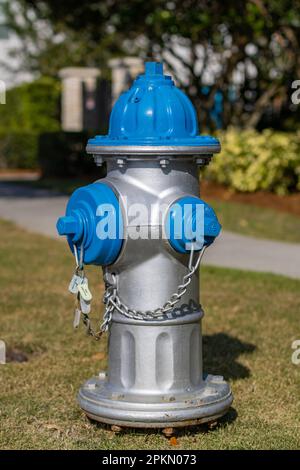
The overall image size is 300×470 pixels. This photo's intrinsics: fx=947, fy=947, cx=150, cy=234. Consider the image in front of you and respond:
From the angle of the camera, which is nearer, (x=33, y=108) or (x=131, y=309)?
(x=131, y=309)

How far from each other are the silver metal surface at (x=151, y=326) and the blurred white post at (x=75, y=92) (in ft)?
62.2

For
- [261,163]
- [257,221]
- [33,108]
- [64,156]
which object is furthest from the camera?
[33,108]

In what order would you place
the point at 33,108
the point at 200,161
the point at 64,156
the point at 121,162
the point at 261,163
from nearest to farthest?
the point at 121,162 < the point at 200,161 < the point at 261,163 < the point at 64,156 < the point at 33,108

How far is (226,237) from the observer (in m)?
11.2

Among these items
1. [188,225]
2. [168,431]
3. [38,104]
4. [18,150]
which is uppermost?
[188,225]

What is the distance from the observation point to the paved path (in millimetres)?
9414

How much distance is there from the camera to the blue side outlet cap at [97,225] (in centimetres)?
444

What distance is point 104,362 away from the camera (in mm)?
6023

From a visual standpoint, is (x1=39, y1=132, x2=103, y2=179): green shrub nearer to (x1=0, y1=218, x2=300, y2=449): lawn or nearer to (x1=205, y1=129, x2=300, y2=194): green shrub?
(x1=205, y1=129, x2=300, y2=194): green shrub

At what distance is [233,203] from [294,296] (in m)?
6.13

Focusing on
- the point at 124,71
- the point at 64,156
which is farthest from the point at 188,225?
the point at 124,71

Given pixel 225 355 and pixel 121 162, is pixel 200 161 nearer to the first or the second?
pixel 121 162

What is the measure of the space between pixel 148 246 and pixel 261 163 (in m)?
9.90

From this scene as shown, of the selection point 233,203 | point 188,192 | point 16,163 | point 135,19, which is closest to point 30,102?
point 16,163
